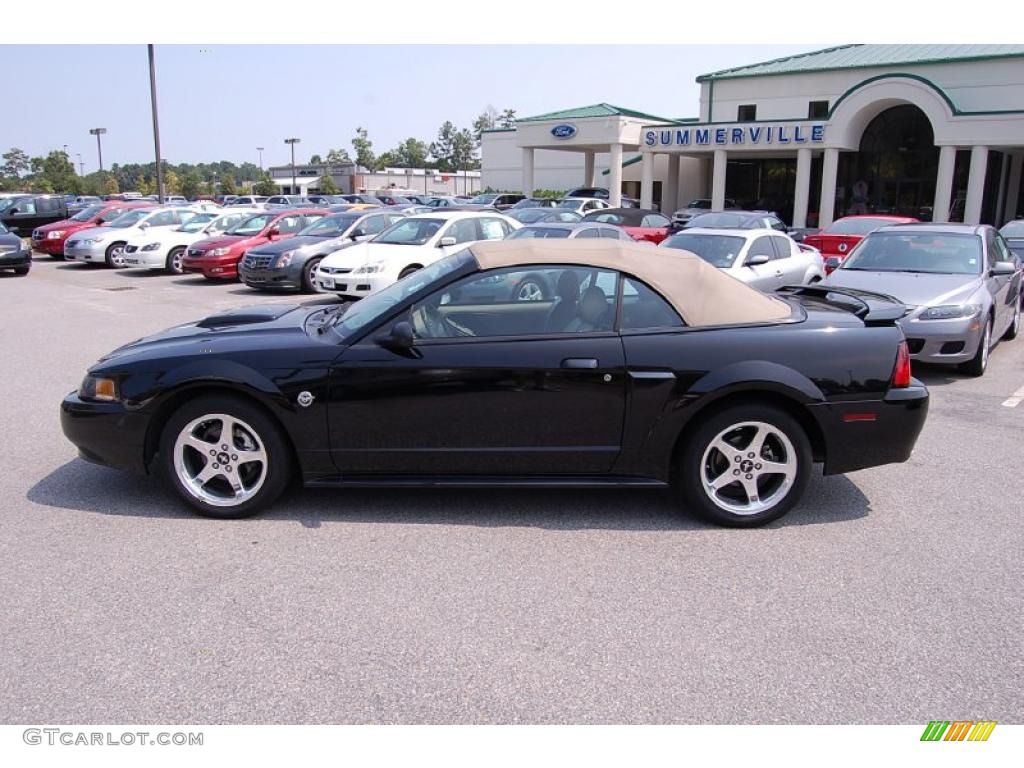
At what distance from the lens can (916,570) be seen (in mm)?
4148

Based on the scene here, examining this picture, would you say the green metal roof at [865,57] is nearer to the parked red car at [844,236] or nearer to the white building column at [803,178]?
the white building column at [803,178]

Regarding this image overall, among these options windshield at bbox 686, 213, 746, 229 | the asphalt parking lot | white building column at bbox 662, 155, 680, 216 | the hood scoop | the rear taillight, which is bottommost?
the asphalt parking lot

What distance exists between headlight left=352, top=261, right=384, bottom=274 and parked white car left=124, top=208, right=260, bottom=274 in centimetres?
689

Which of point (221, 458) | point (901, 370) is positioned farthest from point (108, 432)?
point (901, 370)

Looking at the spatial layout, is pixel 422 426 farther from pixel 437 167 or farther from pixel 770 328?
pixel 437 167

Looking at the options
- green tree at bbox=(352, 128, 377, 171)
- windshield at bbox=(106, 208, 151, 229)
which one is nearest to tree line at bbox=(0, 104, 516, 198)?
green tree at bbox=(352, 128, 377, 171)

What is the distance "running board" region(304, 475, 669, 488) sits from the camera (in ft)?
15.3

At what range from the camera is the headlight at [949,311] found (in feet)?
27.0

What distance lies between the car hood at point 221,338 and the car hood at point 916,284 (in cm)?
621

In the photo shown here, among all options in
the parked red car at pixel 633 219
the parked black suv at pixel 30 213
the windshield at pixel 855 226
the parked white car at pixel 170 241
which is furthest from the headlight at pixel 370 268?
the parked black suv at pixel 30 213

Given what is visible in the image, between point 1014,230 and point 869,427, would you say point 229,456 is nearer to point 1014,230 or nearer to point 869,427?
point 869,427

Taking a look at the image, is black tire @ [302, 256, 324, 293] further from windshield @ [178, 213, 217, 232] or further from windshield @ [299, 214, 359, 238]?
windshield @ [178, 213, 217, 232]

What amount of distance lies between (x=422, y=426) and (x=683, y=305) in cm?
162

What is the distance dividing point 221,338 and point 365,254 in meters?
9.42
